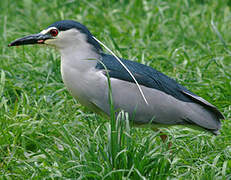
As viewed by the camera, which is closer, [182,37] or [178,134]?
[178,134]

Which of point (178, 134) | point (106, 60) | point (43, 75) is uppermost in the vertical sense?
point (106, 60)

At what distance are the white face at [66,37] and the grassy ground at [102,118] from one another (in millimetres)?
657

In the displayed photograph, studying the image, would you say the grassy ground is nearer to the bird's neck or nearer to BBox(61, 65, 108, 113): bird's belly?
BBox(61, 65, 108, 113): bird's belly

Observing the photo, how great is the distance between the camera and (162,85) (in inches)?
175

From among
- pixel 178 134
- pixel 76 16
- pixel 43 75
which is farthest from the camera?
pixel 76 16

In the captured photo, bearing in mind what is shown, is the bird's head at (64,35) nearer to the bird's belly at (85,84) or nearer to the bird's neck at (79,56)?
the bird's neck at (79,56)

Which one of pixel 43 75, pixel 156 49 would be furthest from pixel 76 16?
pixel 43 75

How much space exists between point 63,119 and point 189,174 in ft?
5.17

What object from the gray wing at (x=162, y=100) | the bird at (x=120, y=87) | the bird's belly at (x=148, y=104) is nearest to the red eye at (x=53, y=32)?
the bird at (x=120, y=87)

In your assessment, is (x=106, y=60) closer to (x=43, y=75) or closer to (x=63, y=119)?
(x=63, y=119)

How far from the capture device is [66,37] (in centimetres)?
436

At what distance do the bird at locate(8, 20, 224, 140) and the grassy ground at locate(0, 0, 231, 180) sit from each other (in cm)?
17

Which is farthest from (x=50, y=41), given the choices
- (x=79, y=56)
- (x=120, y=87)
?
(x=120, y=87)

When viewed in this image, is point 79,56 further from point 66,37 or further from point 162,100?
point 162,100
